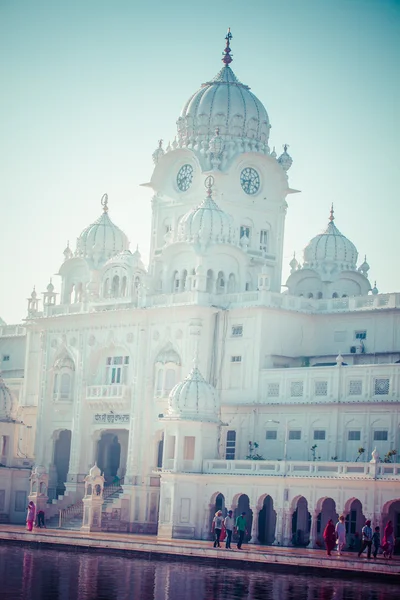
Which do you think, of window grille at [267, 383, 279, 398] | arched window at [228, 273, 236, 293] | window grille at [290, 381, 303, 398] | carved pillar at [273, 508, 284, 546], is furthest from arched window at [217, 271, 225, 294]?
carved pillar at [273, 508, 284, 546]

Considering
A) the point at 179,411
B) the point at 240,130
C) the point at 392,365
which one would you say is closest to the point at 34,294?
the point at 240,130

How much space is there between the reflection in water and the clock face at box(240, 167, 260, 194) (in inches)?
1050

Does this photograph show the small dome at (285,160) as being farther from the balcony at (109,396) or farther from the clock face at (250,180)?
the balcony at (109,396)

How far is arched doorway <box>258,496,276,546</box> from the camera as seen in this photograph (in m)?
56.9

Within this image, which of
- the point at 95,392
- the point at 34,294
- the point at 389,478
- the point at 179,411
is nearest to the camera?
the point at 389,478

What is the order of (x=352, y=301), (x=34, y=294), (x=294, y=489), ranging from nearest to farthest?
(x=294, y=489), (x=352, y=301), (x=34, y=294)

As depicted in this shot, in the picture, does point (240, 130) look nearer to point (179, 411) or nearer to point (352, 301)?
point (352, 301)

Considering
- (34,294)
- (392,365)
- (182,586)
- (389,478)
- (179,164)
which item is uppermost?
(179,164)

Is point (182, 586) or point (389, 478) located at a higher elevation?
point (389, 478)

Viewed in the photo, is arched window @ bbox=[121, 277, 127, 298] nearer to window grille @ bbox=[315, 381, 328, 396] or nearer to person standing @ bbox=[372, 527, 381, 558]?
window grille @ bbox=[315, 381, 328, 396]

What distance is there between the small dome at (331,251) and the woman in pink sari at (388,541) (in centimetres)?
2212

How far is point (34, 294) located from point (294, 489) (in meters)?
23.5

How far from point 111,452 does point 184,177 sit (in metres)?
13.4

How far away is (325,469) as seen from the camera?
171 feet
